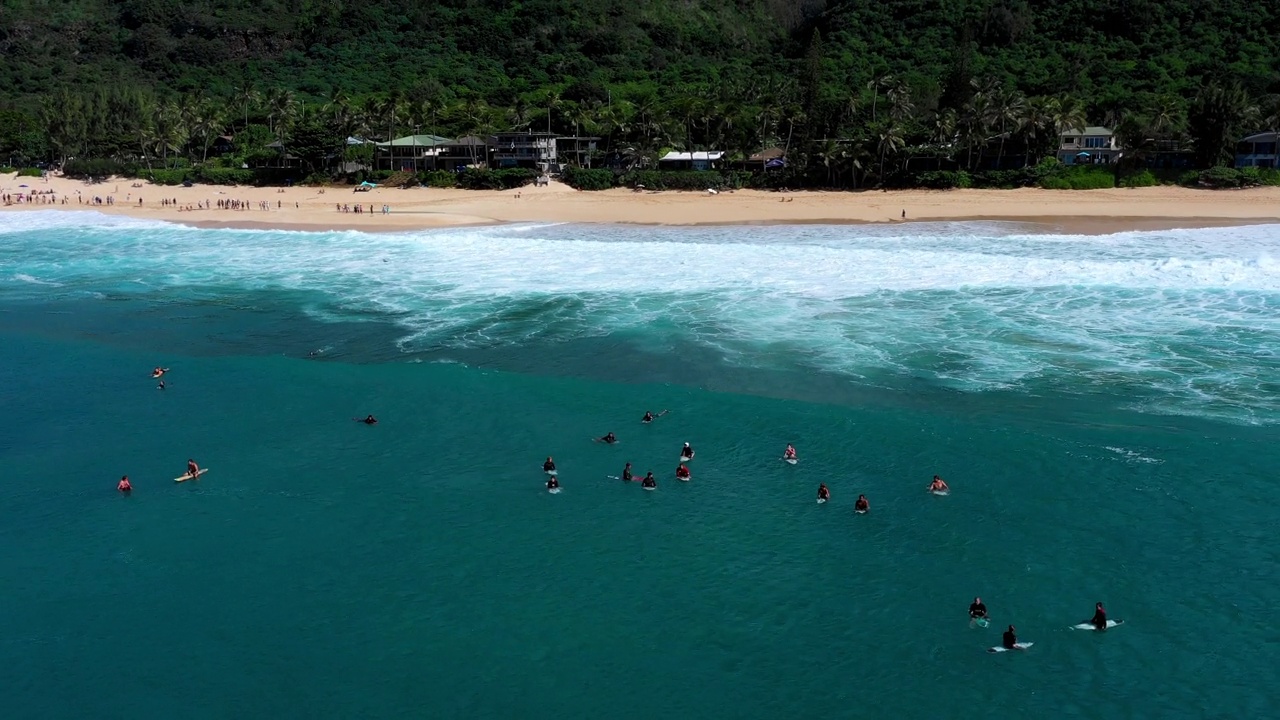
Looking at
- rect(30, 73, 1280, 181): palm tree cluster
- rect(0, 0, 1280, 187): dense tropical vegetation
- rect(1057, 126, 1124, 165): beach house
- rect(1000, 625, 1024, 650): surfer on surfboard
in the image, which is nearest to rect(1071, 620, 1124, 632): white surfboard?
rect(1000, 625, 1024, 650): surfer on surfboard

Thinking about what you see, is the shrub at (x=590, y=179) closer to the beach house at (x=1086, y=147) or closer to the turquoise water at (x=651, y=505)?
the beach house at (x=1086, y=147)

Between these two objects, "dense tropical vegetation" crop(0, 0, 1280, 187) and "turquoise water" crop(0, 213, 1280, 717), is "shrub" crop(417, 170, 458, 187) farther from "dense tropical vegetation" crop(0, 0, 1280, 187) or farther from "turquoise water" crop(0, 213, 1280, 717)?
"turquoise water" crop(0, 213, 1280, 717)

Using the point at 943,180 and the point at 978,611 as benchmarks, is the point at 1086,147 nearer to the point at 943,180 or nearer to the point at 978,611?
the point at 943,180

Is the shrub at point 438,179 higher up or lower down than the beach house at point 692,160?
lower down

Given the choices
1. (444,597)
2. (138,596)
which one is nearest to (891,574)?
(444,597)

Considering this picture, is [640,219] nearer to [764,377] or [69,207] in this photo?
[764,377]

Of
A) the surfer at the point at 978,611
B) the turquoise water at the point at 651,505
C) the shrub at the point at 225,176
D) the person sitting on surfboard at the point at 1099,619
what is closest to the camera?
the turquoise water at the point at 651,505

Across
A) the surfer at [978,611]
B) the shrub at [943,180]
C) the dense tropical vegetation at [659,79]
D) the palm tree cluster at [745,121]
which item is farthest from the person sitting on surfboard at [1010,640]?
the palm tree cluster at [745,121]
